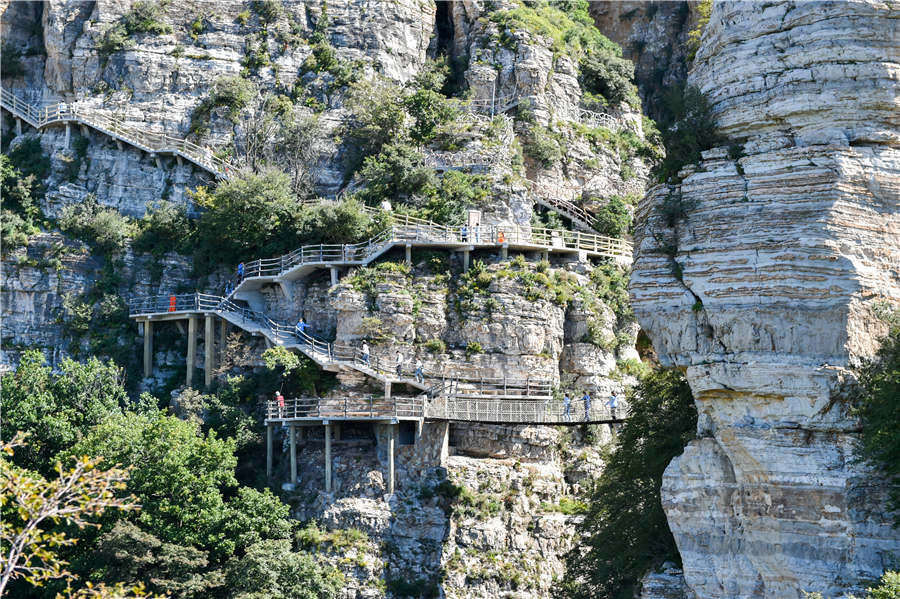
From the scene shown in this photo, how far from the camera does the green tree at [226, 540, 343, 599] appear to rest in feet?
128

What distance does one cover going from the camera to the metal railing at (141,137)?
51.5m

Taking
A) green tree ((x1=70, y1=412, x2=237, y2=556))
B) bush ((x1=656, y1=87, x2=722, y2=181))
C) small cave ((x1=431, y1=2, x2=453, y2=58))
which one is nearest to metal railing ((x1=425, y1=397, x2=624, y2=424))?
green tree ((x1=70, y1=412, x2=237, y2=556))

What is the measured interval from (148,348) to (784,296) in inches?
980

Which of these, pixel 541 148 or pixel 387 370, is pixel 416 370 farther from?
pixel 541 148

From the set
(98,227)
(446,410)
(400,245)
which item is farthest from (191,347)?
(446,410)

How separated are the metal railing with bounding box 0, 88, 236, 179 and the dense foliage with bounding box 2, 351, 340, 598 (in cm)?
1011

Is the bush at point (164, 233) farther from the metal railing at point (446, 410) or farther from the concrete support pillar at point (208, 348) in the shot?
the metal railing at point (446, 410)

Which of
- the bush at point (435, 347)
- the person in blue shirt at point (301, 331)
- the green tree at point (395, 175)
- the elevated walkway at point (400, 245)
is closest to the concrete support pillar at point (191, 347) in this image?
the elevated walkway at point (400, 245)

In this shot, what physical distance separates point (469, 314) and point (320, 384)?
5.40 meters

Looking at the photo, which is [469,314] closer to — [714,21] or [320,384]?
[320,384]

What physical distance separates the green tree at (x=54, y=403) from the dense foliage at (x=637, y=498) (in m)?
15.7

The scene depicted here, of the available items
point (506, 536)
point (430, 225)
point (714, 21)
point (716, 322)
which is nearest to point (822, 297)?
point (716, 322)

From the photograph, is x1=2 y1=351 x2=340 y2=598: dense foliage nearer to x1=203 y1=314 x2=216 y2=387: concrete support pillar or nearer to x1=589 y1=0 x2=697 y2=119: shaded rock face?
x1=203 y1=314 x2=216 y2=387: concrete support pillar

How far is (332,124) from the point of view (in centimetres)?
5231
